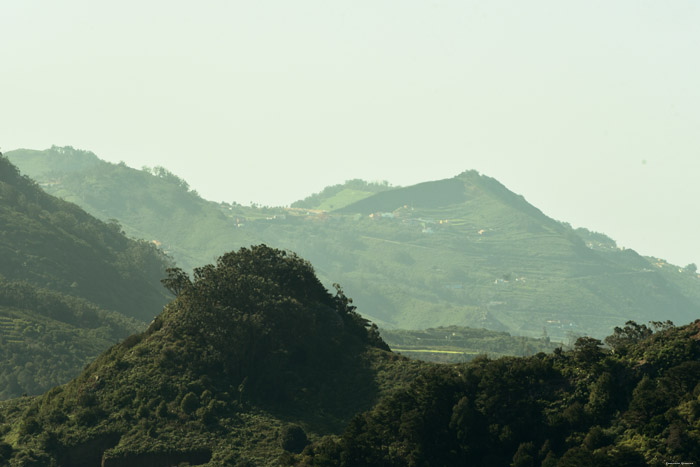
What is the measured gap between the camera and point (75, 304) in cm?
18600

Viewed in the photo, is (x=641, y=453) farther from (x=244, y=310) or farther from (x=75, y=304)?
(x=75, y=304)

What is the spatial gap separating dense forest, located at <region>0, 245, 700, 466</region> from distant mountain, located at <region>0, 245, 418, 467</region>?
5.8 inches

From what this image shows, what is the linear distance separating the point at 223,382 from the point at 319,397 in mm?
8926

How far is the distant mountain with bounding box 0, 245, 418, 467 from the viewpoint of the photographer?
72125 millimetres

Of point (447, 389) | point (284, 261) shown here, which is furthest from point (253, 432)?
point (284, 261)

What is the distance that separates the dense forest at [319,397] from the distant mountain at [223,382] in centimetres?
15

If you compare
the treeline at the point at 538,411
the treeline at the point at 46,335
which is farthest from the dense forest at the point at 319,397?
the treeline at the point at 46,335

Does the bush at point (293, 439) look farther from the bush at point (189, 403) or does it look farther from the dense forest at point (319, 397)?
the bush at point (189, 403)

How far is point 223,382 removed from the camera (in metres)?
81.3

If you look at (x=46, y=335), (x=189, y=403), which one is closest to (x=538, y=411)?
(x=189, y=403)

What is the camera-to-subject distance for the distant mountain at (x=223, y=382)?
72.1 meters

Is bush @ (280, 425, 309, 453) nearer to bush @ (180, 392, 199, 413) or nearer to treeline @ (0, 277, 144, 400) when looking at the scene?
bush @ (180, 392, 199, 413)

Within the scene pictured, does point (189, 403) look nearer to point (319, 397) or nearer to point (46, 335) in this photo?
point (319, 397)

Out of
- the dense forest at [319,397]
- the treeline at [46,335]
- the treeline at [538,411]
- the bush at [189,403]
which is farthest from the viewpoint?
the treeline at [46,335]
